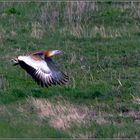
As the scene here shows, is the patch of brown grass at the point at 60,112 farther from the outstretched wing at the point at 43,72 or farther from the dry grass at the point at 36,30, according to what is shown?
the dry grass at the point at 36,30

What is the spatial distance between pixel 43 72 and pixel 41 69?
48mm

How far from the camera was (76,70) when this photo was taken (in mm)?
13344

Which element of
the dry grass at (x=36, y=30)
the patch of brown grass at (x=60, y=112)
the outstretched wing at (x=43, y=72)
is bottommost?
the dry grass at (x=36, y=30)

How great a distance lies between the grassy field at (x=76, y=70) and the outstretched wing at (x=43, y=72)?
231 mm

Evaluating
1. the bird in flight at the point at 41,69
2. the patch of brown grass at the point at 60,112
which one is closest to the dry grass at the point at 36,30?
the bird in flight at the point at 41,69

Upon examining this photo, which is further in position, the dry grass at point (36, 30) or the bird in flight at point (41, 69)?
the dry grass at point (36, 30)

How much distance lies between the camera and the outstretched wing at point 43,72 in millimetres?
11008

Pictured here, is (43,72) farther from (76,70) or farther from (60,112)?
(76,70)

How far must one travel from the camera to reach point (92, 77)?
41.7ft

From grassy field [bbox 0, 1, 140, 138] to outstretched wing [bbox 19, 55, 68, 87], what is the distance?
23 centimetres

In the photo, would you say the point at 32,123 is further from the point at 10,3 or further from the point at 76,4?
the point at 10,3

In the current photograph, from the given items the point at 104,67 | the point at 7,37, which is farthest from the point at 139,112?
the point at 7,37

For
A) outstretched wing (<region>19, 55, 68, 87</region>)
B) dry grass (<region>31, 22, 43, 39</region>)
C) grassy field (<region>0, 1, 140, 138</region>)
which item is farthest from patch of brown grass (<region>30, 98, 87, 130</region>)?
dry grass (<region>31, 22, 43, 39</region>)

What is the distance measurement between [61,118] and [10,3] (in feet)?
35.4
